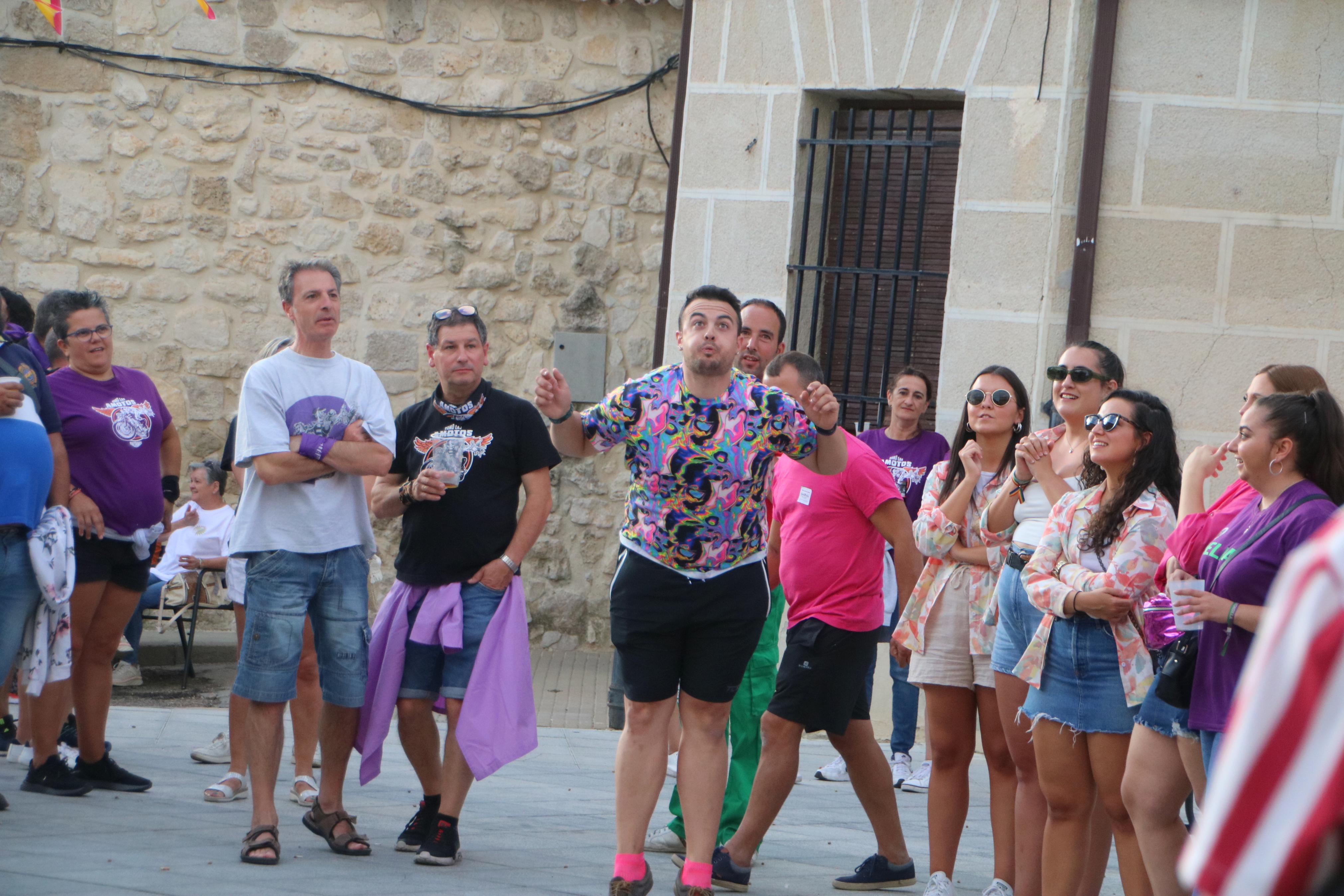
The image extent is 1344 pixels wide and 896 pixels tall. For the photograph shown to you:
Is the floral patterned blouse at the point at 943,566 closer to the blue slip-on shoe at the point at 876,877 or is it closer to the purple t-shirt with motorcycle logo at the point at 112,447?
the blue slip-on shoe at the point at 876,877

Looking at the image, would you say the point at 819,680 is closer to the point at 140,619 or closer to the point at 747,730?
the point at 747,730

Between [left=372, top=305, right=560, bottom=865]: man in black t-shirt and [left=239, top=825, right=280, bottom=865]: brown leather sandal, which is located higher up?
[left=372, top=305, right=560, bottom=865]: man in black t-shirt

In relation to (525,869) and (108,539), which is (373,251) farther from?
(525,869)

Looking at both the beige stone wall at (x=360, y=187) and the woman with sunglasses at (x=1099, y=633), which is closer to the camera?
the woman with sunglasses at (x=1099, y=633)

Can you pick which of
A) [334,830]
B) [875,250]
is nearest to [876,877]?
[334,830]

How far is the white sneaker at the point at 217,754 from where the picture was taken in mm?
5840

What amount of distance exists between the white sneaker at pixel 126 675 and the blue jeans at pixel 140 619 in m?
0.04

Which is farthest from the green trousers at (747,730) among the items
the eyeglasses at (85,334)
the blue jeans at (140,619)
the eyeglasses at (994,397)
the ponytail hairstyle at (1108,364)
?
the blue jeans at (140,619)

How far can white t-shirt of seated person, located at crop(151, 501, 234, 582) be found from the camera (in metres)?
8.45

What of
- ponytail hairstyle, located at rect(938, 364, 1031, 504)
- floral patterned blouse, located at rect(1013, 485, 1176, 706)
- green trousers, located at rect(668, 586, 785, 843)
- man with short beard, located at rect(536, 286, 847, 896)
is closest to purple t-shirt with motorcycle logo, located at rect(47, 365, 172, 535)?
man with short beard, located at rect(536, 286, 847, 896)

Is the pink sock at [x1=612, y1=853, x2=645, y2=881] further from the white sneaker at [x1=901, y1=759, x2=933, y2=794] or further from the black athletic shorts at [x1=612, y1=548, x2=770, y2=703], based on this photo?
the white sneaker at [x1=901, y1=759, x2=933, y2=794]

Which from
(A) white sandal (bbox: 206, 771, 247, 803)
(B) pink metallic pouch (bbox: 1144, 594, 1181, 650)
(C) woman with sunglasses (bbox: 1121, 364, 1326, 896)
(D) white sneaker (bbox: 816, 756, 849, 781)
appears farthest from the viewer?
(D) white sneaker (bbox: 816, 756, 849, 781)

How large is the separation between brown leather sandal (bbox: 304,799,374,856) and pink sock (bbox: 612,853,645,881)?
0.96 m

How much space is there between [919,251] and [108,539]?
437cm
